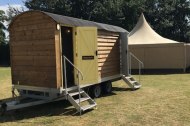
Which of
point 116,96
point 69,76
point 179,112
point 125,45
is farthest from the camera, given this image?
point 125,45

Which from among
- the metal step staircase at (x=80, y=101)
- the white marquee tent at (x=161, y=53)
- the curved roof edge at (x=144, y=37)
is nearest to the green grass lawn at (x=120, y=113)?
the metal step staircase at (x=80, y=101)

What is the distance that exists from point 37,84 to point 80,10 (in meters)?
35.1

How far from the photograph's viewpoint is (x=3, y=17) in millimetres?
47469

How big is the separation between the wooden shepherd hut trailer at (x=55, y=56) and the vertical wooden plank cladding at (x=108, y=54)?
40mm

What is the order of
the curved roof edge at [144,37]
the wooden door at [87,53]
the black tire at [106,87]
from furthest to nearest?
the curved roof edge at [144,37]
the black tire at [106,87]
the wooden door at [87,53]

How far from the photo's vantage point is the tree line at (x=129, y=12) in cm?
4147

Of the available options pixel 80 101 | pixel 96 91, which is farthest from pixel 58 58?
pixel 96 91

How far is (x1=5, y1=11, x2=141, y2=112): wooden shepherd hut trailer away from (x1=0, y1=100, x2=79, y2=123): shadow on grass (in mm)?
412

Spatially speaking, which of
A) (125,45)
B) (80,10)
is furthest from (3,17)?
(125,45)

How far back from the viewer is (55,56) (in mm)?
9625

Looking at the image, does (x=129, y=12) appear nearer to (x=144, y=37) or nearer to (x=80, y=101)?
(x=144, y=37)

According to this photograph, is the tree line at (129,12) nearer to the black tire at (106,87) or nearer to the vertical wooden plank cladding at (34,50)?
the black tire at (106,87)

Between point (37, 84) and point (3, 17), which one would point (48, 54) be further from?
point (3, 17)

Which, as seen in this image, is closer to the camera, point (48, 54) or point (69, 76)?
point (48, 54)
